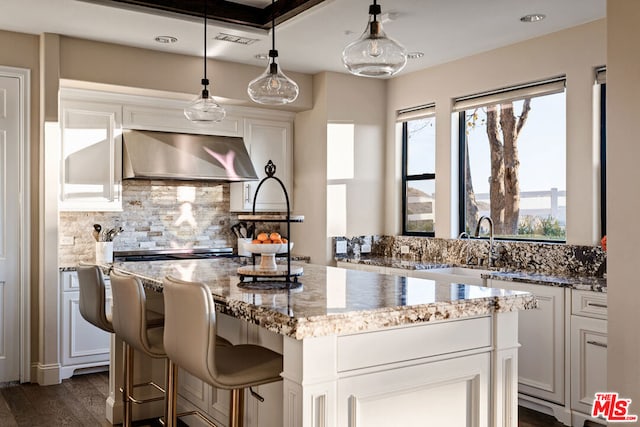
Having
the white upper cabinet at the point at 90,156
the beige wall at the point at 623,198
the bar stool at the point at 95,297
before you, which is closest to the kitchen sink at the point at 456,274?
the beige wall at the point at 623,198

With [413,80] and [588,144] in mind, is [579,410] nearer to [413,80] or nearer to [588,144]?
[588,144]

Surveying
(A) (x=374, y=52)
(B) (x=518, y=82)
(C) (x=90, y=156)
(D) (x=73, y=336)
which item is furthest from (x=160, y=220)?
(A) (x=374, y=52)

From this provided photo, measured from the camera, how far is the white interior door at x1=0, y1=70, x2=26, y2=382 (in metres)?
4.52

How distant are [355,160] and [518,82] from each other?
171cm

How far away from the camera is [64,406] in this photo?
4.03 meters

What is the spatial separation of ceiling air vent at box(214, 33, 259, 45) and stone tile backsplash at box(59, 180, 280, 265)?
1.58m

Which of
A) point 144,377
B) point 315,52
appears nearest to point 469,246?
point 315,52

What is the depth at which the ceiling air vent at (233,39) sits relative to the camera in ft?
15.1

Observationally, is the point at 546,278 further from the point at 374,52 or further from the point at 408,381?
the point at 374,52

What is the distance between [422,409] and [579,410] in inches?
71.3

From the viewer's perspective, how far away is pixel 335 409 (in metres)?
2.02

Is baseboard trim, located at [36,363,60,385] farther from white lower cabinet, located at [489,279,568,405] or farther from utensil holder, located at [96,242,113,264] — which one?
white lower cabinet, located at [489,279,568,405]

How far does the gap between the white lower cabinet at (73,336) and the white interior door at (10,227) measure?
0.31 m

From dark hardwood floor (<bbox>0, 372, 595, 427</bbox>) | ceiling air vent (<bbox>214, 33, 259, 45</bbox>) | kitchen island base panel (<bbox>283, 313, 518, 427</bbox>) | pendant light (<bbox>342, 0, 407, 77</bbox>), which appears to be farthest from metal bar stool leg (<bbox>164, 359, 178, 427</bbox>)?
ceiling air vent (<bbox>214, 33, 259, 45</bbox>)
